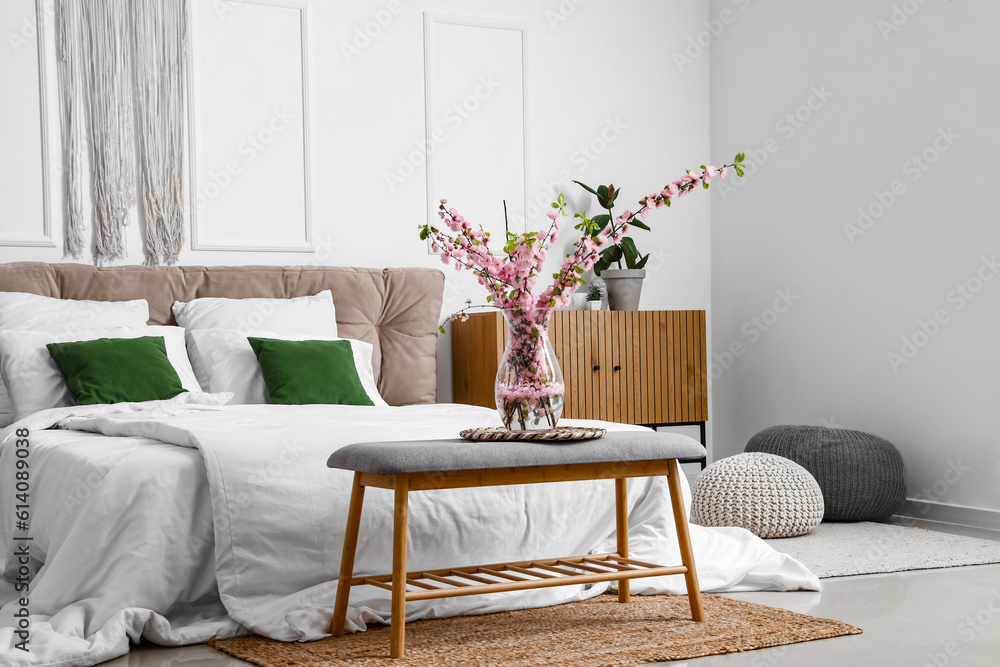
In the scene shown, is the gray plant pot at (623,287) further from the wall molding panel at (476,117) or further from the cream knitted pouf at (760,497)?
the cream knitted pouf at (760,497)

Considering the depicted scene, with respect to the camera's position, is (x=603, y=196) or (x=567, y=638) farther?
(x=603, y=196)

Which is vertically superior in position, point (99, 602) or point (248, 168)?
point (248, 168)

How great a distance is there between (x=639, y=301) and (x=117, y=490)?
3.46m

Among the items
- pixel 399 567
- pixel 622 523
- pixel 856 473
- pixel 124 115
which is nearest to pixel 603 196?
pixel 856 473

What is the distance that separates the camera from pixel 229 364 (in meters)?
4.07

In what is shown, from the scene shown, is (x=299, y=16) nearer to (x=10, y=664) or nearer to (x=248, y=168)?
(x=248, y=168)

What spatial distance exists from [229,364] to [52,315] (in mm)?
672

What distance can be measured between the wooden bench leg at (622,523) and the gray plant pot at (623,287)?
8.08ft

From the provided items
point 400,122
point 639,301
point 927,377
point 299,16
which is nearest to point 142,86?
point 299,16

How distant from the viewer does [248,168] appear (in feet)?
15.7

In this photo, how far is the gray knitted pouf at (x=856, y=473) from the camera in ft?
14.1

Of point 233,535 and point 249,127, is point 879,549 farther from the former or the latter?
point 249,127

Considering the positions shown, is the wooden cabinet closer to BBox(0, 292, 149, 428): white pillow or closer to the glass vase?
BBox(0, 292, 149, 428): white pillow

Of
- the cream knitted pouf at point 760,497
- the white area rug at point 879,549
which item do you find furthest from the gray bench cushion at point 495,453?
the cream knitted pouf at point 760,497
